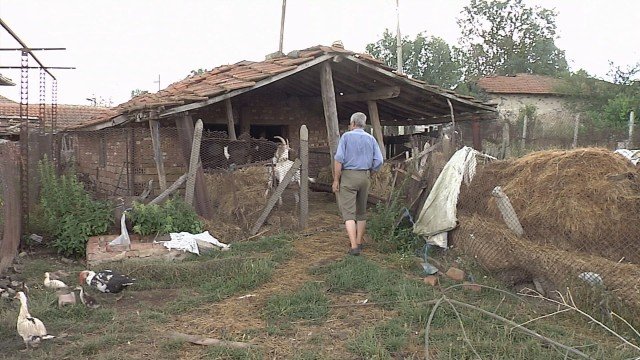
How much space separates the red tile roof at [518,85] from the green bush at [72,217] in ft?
93.8

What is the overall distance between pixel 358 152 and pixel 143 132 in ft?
16.2

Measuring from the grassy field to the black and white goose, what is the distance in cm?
10

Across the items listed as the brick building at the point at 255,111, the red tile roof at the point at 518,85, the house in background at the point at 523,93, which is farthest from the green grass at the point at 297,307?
the red tile roof at the point at 518,85

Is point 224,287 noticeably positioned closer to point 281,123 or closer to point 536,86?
point 281,123

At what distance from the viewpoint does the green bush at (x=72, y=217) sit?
708 cm

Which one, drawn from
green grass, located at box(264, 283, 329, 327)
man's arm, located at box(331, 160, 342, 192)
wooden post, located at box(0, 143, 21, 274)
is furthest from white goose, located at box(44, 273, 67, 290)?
man's arm, located at box(331, 160, 342, 192)

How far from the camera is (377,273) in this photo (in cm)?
571

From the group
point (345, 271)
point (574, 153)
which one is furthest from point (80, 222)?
point (574, 153)

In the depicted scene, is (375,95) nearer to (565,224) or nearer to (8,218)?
(565,224)

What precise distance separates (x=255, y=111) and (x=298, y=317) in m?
8.32

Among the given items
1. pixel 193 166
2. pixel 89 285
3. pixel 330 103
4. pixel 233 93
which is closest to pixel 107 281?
pixel 89 285

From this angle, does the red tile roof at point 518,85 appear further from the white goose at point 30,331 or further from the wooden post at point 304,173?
the white goose at point 30,331

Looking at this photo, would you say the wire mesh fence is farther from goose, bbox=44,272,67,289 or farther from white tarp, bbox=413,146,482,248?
white tarp, bbox=413,146,482,248

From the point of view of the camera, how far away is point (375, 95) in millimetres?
10742
